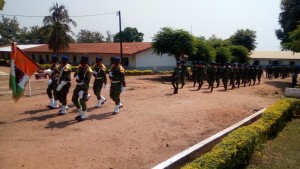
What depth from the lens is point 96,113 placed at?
9781 millimetres

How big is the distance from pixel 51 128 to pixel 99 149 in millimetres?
2091

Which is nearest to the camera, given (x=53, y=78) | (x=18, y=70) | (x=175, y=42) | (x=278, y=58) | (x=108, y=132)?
(x=108, y=132)

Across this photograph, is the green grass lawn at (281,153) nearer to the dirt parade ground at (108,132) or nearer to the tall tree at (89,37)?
the dirt parade ground at (108,132)

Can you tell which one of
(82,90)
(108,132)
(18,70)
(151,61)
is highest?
(151,61)

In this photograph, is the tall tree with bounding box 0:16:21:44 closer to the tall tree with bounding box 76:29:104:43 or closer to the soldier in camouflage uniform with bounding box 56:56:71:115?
the tall tree with bounding box 76:29:104:43

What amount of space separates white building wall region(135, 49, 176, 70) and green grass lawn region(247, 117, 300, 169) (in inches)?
1044

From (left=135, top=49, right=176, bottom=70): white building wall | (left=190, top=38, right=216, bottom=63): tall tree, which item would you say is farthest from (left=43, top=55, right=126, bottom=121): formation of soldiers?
(left=135, top=49, right=176, bottom=70): white building wall

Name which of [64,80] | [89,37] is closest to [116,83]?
[64,80]

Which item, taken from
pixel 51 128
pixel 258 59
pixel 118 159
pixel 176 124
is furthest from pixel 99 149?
pixel 258 59

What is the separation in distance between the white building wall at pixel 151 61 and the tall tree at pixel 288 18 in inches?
541

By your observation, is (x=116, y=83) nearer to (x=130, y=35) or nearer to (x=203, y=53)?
(x=203, y=53)

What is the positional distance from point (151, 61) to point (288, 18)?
21.7 m

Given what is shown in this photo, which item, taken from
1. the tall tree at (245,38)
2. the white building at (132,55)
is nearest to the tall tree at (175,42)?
the white building at (132,55)

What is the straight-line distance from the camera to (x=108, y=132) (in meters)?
7.63
